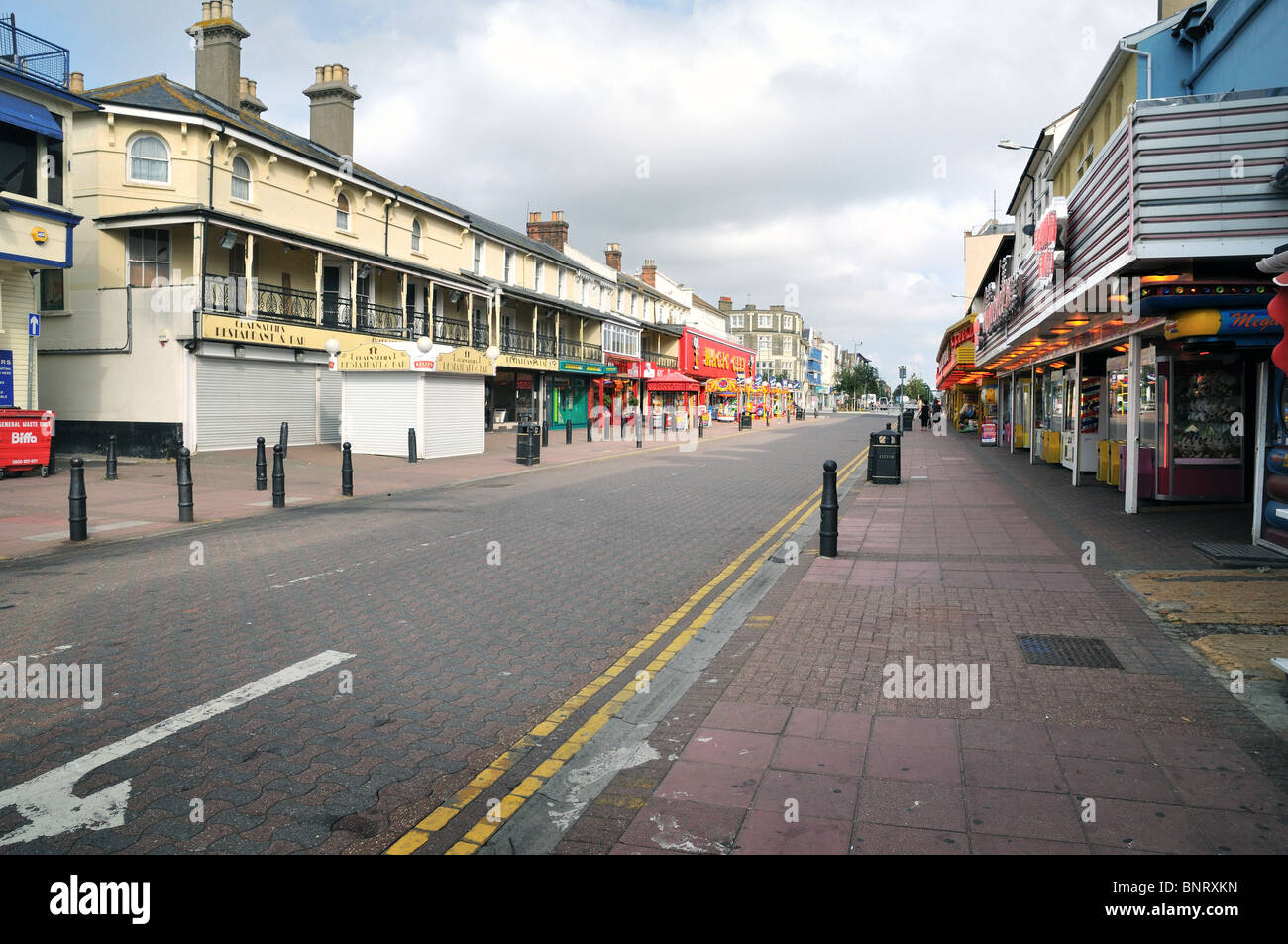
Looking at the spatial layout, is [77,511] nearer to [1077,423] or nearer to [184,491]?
[184,491]

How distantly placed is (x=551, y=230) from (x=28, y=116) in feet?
109

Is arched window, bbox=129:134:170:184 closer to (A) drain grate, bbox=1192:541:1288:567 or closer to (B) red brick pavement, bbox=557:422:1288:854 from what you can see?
(B) red brick pavement, bbox=557:422:1288:854

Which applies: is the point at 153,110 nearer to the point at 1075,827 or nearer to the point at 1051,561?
the point at 1051,561

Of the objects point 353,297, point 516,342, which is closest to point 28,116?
point 353,297

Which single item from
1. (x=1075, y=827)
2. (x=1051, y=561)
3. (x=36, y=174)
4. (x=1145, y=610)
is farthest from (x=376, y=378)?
(x=1075, y=827)

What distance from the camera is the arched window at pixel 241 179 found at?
2406 centimetres

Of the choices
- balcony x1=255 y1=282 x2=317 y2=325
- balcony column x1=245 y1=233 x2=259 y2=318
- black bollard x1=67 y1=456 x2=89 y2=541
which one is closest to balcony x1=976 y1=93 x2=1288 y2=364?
black bollard x1=67 y1=456 x2=89 y2=541

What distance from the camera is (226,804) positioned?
152 inches

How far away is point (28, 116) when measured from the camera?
18234 millimetres

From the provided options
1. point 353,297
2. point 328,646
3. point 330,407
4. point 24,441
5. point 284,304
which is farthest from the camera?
point 353,297

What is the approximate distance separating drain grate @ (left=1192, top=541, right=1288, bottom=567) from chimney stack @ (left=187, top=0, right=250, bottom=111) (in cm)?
2866
